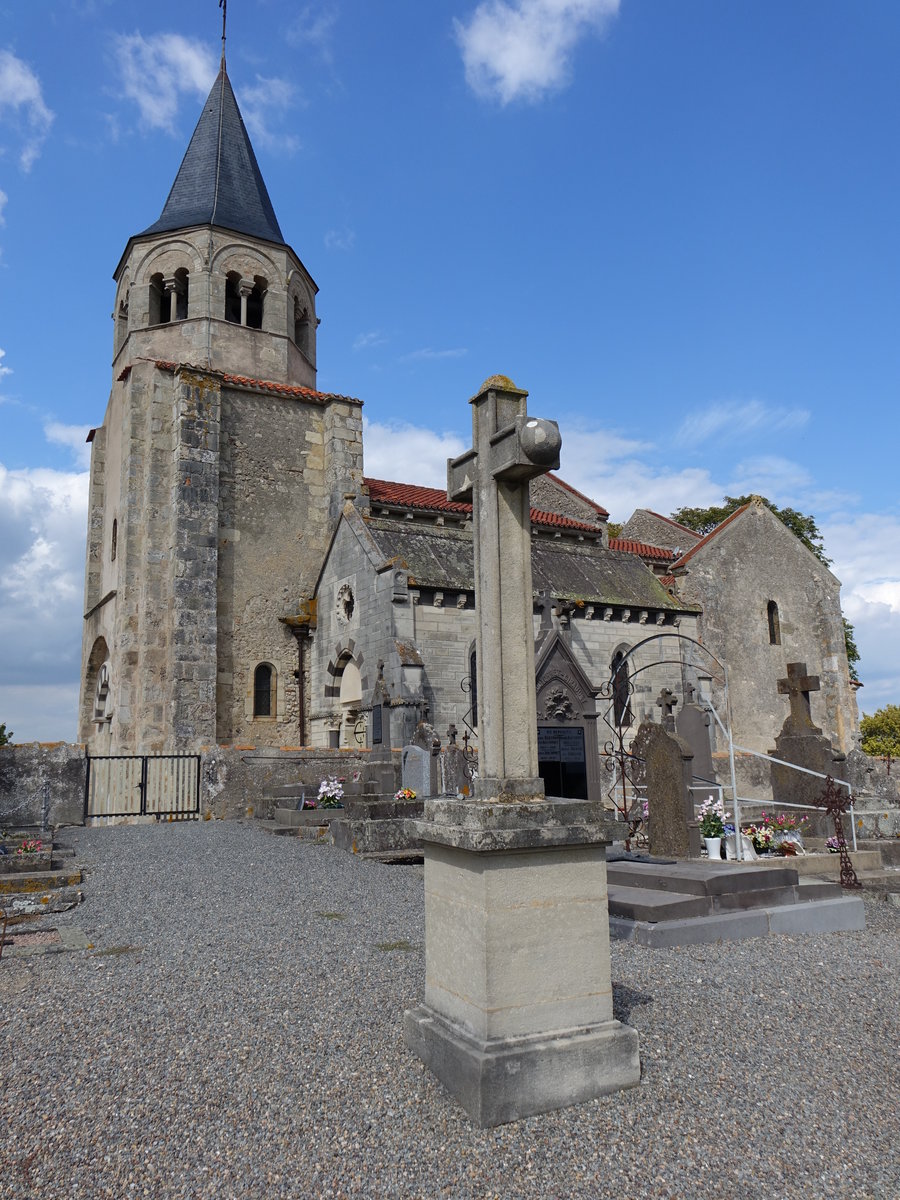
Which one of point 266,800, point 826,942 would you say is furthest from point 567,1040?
point 266,800

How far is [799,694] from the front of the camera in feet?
46.4

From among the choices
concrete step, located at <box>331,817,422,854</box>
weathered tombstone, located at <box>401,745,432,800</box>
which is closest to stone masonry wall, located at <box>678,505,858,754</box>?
weathered tombstone, located at <box>401,745,432,800</box>

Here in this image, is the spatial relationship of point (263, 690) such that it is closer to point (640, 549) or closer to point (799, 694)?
point (640, 549)

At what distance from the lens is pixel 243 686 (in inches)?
808

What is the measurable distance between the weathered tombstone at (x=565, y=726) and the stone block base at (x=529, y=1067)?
10608 mm

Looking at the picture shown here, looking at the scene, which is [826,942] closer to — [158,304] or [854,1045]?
[854,1045]

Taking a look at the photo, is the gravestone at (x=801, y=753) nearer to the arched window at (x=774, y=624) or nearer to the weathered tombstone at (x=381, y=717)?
the weathered tombstone at (x=381, y=717)

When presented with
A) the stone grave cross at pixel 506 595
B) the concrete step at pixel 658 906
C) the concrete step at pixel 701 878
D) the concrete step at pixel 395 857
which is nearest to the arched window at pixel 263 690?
the concrete step at pixel 395 857

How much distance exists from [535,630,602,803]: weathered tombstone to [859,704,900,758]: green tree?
24.3 meters

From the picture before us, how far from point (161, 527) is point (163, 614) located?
7.20 feet

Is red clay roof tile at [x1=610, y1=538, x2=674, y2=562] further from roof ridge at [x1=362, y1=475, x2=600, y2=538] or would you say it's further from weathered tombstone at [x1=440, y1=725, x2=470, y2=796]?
weathered tombstone at [x1=440, y1=725, x2=470, y2=796]

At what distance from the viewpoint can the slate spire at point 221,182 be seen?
23.5 m

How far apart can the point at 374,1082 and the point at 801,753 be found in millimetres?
11597

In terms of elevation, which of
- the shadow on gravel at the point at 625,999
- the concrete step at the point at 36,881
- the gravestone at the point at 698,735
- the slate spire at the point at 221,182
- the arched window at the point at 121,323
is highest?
the slate spire at the point at 221,182
